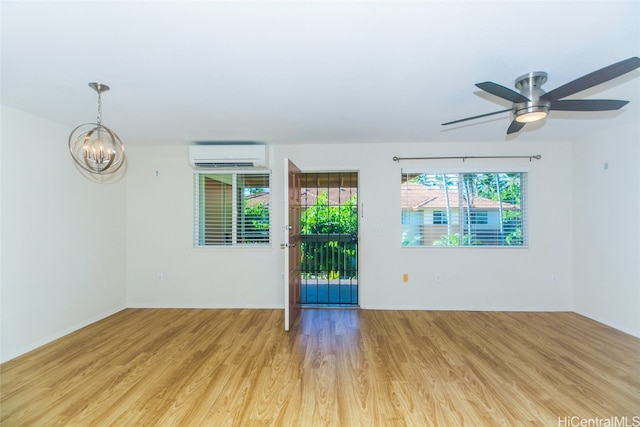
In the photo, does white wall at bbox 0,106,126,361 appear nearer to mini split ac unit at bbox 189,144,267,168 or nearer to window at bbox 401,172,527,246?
mini split ac unit at bbox 189,144,267,168

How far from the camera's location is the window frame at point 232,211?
13.6 ft

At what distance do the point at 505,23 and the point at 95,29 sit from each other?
7.29 ft

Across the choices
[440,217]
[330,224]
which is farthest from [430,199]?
[330,224]

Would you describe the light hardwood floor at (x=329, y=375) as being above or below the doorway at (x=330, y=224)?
below

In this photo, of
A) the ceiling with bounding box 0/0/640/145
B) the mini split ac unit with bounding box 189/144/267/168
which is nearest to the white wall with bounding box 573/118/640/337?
the ceiling with bounding box 0/0/640/145

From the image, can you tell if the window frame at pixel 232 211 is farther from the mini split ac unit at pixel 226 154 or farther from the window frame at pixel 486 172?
the window frame at pixel 486 172

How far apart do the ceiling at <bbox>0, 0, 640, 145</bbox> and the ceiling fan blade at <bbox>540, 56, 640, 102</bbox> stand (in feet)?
0.77

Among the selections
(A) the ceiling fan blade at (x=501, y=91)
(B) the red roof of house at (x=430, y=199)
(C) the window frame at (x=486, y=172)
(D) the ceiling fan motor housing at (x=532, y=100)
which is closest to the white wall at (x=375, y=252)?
(C) the window frame at (x=486, y=172)

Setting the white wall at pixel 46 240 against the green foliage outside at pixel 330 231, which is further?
the green foliage outside at pixel 330 231

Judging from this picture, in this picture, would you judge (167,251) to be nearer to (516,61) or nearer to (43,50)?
(43,50)

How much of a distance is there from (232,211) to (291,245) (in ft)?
4.04

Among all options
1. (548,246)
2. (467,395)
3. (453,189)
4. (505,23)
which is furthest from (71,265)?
(548,246)

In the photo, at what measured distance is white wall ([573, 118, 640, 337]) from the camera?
10.2 feet

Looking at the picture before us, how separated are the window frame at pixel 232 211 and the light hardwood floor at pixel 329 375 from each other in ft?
3.77
